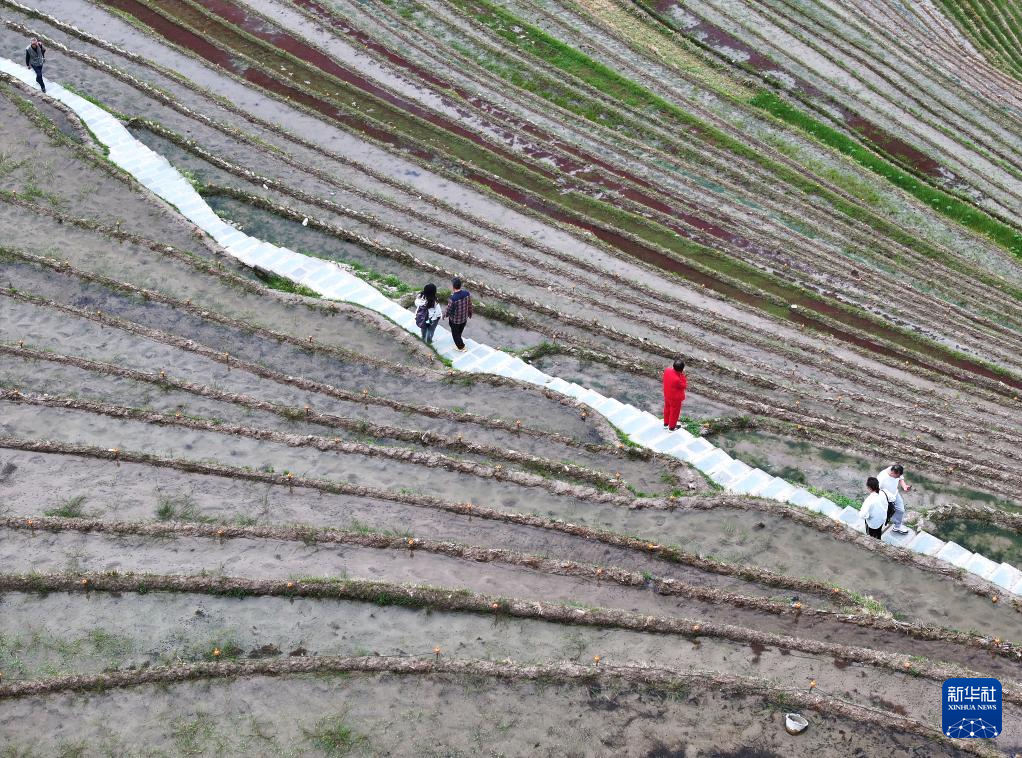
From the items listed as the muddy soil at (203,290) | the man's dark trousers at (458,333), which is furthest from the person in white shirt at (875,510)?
the muddy soil at (203,290)

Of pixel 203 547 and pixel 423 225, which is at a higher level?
pixel 423 225

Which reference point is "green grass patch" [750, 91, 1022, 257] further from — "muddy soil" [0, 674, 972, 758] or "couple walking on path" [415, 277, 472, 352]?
"muddy soil" [0, 674, 972, 758]

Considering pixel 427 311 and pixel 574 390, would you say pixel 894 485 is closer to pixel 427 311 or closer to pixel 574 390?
pixel 574 390

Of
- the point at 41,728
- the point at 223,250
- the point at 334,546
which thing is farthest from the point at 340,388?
the point at 41,728

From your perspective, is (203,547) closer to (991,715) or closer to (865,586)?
(865,586)

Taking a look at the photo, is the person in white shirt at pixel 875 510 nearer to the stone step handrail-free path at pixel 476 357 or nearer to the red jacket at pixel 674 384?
the stone step handrail-free path at pixel 476 357

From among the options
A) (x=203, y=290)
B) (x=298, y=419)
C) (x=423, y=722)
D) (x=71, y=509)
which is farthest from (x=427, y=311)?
(x=423, y=722)
